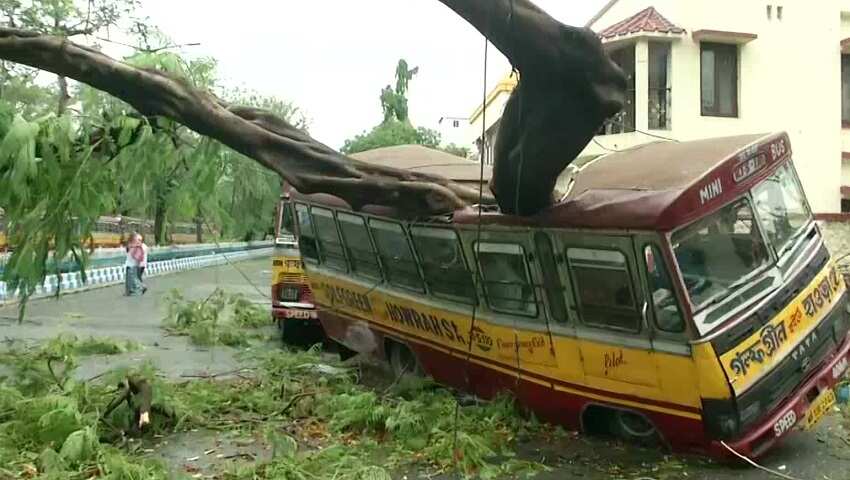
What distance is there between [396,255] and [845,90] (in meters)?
14.2

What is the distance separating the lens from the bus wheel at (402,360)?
9.68 metres

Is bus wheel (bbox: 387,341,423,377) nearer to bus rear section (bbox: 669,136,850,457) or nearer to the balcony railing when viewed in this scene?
bus rear section (bbox: 669,136,850,457)

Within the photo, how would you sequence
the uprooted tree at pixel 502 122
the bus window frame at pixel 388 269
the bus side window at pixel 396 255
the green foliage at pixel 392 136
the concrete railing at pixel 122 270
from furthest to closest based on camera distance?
the green foliage at pixel 392 136 < the concrete railing at pixel 122 270 < the bus side window at pixel 396 255 < the bus window frame at pixel 388 269 < the uprooted tree at pixel 502 122

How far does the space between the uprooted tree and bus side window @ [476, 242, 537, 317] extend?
48 centimetres

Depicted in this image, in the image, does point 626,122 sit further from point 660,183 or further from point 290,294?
point 660,183

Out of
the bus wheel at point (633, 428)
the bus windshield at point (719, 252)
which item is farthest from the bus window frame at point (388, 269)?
the bus windshield at point (719, 252)

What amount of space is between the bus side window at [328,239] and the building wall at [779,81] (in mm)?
7665

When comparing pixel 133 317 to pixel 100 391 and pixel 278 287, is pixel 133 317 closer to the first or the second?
pixel 278 287

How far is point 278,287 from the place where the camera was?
13.9 metres

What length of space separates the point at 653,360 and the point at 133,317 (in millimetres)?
14185

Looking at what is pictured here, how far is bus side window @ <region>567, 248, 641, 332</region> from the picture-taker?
6414 millimetres

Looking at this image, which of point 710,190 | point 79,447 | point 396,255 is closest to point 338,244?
point 396,255

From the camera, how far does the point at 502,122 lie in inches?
262

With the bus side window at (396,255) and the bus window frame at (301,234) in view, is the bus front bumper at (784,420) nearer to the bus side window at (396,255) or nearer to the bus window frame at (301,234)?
the bus side window at (396,255)
